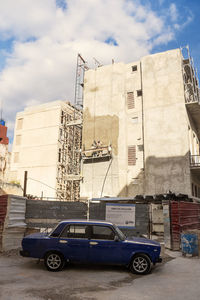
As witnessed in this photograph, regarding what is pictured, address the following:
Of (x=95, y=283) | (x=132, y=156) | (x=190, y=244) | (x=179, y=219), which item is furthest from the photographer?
(x=132, y=156)

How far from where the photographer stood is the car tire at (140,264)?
26.1ft

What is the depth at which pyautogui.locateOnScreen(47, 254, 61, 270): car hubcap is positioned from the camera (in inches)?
318

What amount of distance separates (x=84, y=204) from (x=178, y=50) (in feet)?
74.3

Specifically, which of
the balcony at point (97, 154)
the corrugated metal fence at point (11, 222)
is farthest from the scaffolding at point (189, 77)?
the corrugated metal fence at point (11, 222)

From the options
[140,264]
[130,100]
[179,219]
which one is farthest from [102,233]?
[130,100]

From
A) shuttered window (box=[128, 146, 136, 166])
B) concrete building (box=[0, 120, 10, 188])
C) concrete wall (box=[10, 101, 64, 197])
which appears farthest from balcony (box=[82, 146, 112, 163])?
concrete building (box=[0, 120, 10, 188])

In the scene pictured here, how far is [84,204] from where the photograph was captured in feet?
42.0

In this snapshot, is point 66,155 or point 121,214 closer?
point 121,214

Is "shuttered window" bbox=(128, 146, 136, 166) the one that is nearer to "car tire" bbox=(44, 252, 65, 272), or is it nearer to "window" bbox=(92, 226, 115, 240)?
"window" bbox=(92, 226, 115, 240)

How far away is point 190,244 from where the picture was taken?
1095 centimetres

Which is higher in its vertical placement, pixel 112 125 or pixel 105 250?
pixel 112 125

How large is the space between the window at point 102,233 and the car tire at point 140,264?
39.9 inches

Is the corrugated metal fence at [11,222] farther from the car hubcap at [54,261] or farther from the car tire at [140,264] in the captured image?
the car tire at [140,264]

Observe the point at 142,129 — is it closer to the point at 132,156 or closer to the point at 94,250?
the point at 132,156
